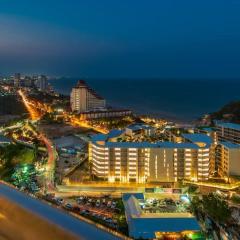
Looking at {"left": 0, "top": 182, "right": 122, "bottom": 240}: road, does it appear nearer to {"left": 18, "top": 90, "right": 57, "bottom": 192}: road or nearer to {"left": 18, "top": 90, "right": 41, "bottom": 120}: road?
{"left": 18, "top": 90, "right": 57, "bottom": 192}: road

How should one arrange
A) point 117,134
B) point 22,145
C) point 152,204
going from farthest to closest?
point 22,145, point 117,134, point 152,204

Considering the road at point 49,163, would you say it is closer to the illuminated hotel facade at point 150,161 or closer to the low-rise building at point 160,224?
the illuminated hotel facade at point 150,161

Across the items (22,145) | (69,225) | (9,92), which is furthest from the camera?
(9,92)

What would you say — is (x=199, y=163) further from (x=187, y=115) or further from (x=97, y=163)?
(x=187, y=115)

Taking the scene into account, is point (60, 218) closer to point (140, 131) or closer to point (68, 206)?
point (68, 206)

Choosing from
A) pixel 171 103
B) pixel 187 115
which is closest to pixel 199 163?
pixel 187 115

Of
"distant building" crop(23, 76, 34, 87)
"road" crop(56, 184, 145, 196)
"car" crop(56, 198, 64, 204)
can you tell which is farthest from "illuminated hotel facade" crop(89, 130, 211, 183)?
"distant building" crop(23, 76, 34, 87)

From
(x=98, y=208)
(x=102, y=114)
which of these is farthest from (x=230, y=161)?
(x=102, y=114)

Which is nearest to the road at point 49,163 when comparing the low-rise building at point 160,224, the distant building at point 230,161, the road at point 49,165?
the road at point 49,165
